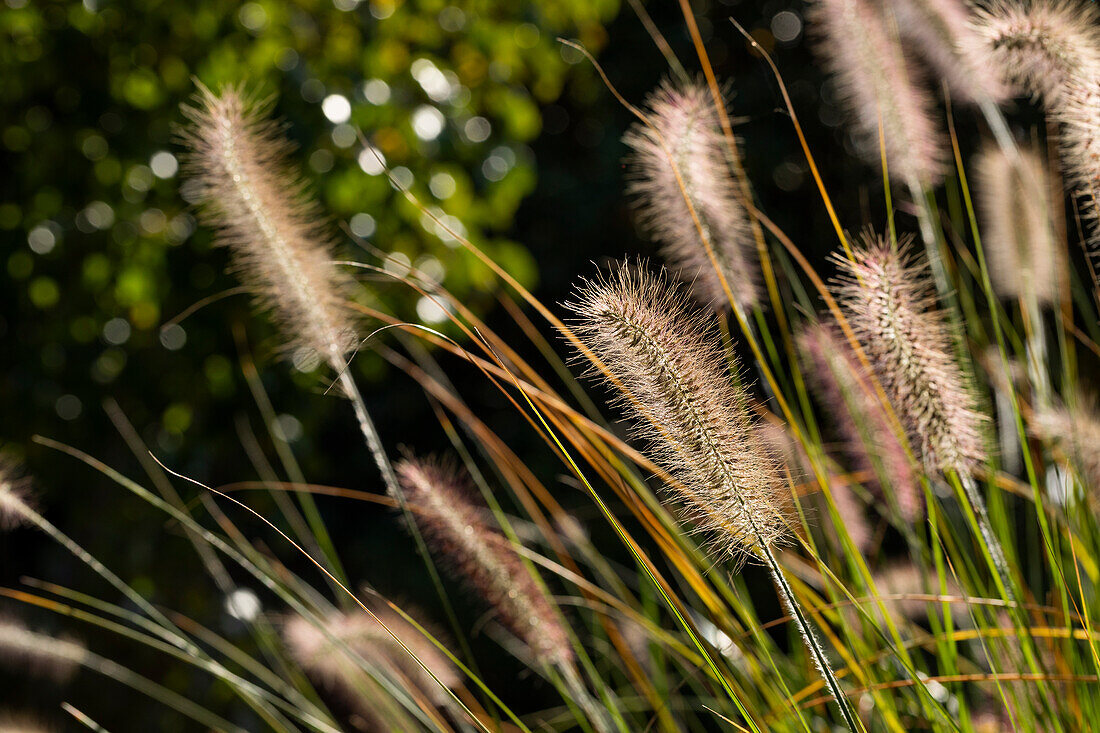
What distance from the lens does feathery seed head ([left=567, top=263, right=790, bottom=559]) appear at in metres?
0.57

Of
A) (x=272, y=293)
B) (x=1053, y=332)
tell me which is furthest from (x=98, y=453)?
(x=1053, y=332)

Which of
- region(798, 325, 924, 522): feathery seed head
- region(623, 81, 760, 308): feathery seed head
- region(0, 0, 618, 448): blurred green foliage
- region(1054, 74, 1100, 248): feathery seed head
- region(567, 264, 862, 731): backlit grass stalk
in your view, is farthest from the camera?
region(0, 0, 618, 448): blurred green foliage

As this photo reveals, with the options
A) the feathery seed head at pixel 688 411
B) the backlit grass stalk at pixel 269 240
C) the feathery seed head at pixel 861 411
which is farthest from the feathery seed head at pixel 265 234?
the feathery seed head at pixel 861 411

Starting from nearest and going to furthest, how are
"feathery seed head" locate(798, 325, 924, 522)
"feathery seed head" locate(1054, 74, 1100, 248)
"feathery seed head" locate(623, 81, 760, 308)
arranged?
"feathery seed head" locate(1054, 74, 1100, 248)
"feathery seed head" locate(623, 81, 760, 308)
"feathery seed head" locate(798, 325, 924, 522)

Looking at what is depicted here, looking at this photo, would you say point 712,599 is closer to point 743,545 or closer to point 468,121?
point 743,545

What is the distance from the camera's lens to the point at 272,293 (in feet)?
3.09

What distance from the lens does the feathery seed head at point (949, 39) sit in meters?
1.01

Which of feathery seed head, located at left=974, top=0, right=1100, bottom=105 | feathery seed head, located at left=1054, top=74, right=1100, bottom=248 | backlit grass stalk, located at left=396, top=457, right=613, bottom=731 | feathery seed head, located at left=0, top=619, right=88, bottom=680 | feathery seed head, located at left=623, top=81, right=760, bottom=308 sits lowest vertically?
feathery seed head, located at left=0, top=619, right=88, bottom=680

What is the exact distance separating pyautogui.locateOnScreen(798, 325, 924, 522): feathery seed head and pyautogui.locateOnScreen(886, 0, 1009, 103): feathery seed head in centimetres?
33

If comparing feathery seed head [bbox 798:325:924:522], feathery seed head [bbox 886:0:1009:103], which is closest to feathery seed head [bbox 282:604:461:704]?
feathery seed head [bbox 798:325:924:522]

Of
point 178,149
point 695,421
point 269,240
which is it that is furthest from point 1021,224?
point 178,149

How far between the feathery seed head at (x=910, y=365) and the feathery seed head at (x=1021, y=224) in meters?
0.36

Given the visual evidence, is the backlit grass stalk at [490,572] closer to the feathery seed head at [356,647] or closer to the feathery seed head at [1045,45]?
the feathery seed head at [356,647]

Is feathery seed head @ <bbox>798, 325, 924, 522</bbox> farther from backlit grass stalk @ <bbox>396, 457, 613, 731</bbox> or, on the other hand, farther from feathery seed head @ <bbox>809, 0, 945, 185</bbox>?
backlit grass stalk @ <bbox>396, 457, 613, 731</bbox>
